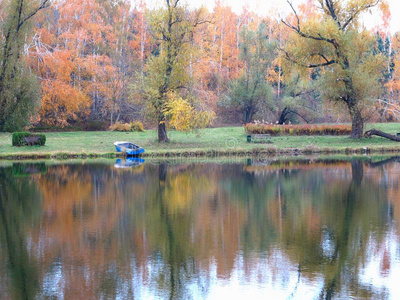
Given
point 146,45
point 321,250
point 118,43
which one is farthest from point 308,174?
point 146,45

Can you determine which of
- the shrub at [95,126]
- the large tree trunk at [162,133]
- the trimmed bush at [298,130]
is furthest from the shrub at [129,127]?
the trimmed bush at [298,130]

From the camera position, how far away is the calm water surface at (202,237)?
10.8 metres

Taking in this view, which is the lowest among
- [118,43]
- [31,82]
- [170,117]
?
[170,117]

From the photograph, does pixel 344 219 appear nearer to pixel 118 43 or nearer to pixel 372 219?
pixel 372 219

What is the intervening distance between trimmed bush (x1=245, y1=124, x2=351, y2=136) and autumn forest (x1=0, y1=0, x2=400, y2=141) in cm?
164

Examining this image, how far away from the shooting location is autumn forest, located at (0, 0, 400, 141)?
1644 inches

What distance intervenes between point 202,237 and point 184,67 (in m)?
29.3

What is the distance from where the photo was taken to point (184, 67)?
4256 cm

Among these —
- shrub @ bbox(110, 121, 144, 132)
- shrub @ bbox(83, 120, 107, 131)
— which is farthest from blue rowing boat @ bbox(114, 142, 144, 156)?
shrub @ bbox(83, 120, 107, 131)

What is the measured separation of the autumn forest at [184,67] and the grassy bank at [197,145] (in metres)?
1.68

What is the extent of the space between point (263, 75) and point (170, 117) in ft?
64.8

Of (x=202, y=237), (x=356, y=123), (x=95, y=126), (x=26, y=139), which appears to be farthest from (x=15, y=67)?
(x=202, y=237)

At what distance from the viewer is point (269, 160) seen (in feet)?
113

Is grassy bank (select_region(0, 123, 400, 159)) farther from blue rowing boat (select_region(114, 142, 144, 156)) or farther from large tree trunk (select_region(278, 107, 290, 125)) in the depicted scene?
large tree trunk (select_region(278, 107, 290, 125))
